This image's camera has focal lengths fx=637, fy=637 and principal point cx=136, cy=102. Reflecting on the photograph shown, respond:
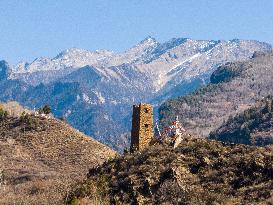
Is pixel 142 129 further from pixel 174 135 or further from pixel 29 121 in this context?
pixel 29 121

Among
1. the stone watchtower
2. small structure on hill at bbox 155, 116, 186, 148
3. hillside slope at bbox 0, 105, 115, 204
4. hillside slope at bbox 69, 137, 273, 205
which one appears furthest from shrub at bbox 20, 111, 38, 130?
hillside slope at bbox 69, 137, 273, 205

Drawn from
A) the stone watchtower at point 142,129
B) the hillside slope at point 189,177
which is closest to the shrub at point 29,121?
the stone watchtower at point 142,129

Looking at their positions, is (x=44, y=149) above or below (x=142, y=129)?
above

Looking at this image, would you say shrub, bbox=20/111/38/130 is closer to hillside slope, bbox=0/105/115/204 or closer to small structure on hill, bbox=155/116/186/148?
hillside slope, bbox=0/105/115/204

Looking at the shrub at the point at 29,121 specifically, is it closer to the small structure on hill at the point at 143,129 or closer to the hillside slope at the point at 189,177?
the small structure on hill at the point at 143,129

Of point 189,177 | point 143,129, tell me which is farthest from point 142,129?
point 189,177

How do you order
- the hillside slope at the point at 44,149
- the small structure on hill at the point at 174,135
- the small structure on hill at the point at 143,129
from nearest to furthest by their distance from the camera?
1. the small structure on hill at the point at 174,135
2. the small structure on hill at the point at 143,129
3. the hillside slope at the point at 44,149

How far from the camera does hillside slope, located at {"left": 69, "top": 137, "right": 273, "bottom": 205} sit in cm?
3378

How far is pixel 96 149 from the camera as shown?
360 ft

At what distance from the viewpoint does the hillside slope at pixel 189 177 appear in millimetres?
33781

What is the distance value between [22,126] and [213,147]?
80600 millimetres

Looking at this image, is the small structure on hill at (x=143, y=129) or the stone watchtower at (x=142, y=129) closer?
the small structure on hill at (x=143, y=129)

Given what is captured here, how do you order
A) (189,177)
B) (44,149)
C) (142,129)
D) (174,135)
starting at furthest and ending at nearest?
(44,149) → (174,135) → (142,129) → (189,177)

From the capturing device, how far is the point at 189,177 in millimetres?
36562
